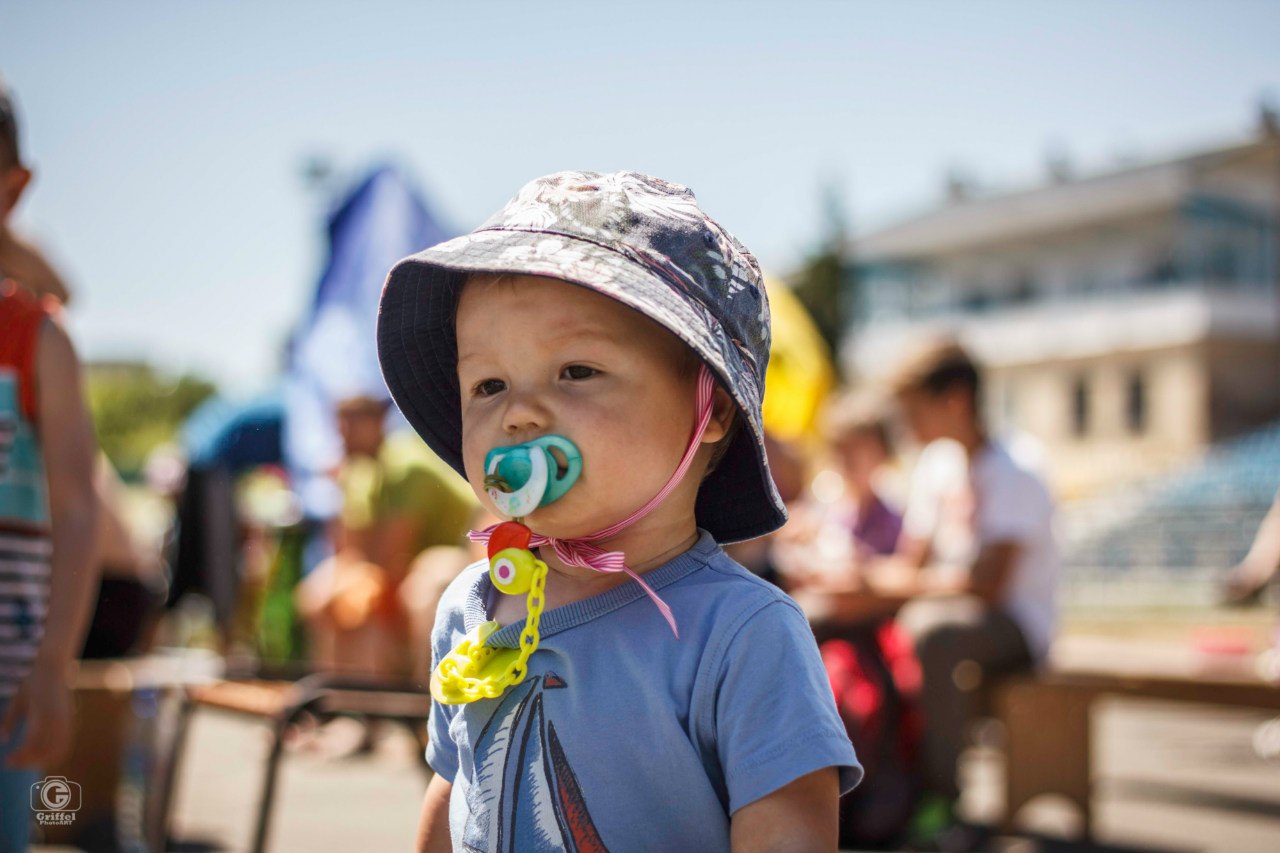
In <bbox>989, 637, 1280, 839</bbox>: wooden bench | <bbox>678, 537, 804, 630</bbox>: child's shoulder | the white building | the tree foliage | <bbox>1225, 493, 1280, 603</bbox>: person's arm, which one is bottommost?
the tree foliage

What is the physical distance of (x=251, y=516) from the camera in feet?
35.9

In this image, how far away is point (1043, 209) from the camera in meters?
35.6

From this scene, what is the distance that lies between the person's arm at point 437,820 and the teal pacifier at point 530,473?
1.49 ft

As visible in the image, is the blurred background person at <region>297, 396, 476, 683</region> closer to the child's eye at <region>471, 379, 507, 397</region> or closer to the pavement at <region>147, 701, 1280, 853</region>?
the pavement at <region>147, 701, 1280, 853</region>

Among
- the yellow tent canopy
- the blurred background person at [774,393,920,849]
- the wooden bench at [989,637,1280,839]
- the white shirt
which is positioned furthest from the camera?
the yellow tent canopy

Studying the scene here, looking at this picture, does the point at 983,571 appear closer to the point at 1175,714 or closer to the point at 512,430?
the point at 512,430

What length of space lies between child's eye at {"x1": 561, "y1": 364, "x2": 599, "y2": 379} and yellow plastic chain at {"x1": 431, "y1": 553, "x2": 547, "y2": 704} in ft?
0.71

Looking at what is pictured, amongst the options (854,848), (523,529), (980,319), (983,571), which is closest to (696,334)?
(523,529)

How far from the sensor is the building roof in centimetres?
3297

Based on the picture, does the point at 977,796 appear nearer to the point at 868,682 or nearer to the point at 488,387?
the point at 868,682

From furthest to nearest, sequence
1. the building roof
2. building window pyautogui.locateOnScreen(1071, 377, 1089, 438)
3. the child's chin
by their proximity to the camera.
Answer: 1. building window pyautogui.locateOnScreen(1071, 377, 1089, 438)
2. the building roof
3. the child's chin

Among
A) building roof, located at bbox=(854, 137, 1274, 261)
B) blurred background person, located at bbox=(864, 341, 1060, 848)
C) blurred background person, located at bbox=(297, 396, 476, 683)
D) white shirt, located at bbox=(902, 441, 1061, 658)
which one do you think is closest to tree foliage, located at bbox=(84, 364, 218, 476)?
building roof, located at bbox=(854, 137, 1274, 261)

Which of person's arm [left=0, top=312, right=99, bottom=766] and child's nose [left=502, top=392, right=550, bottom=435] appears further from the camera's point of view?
person's arm [left=0, top=312, right=99, bottom=766]

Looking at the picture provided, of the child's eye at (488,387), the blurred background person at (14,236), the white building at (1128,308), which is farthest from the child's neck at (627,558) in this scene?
the white building at (1128,308)
